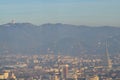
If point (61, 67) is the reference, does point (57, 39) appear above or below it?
above

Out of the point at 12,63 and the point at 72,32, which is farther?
the point at 72,32

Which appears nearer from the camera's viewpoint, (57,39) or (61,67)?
(61,67)

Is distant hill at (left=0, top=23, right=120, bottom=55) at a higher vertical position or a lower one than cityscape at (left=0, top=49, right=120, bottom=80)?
higher

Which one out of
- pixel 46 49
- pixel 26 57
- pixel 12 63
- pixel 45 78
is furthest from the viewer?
pixel 46 49

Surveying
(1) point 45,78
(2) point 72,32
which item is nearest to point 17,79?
(1) point 45,78

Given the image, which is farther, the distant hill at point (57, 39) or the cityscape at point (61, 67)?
the distant hill at point (57, 39)

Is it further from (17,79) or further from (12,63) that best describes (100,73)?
(12,63)

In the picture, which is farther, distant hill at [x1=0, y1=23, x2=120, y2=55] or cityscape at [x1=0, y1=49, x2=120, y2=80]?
distant hill at [x1=0, y1=23, x2=120, y2=55]

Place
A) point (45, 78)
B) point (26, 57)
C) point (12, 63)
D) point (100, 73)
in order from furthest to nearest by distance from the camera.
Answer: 1. point (26, 57)
2. point (12, 63)
3. point (100, 73)
4. point (45, 78)
